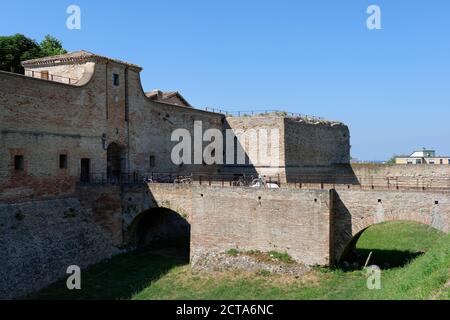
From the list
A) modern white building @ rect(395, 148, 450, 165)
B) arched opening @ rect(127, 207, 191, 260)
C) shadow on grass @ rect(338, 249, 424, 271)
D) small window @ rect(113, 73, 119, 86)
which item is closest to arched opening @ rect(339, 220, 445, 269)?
shadow on grass @ rect(338, 249, 424, 271)

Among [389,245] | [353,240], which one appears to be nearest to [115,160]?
[353,240]

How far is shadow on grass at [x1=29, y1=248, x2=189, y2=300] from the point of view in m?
18.3

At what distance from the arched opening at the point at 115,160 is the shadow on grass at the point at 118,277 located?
18.2ft

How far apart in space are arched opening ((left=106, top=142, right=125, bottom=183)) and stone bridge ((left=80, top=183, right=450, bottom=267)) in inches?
142

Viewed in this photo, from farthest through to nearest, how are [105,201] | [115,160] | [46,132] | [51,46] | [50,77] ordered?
[51,46] → [115,160] → [50,77] → [105,201] → [46,132]

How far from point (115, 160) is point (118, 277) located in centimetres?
938

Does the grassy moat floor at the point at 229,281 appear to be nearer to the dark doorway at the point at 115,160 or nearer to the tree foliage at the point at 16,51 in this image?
the dark doorway at the point at 115,160

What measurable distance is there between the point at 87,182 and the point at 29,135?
4421mm

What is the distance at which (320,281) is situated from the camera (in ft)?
60.2

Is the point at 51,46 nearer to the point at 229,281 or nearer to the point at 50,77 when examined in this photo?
the point at 50,77

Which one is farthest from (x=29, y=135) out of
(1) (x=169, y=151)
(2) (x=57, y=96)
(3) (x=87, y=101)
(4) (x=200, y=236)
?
(1) (x=169, y=151)

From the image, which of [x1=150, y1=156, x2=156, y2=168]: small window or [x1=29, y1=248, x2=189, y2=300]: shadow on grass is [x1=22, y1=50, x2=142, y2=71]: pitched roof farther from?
[x1=29, y1=248, x2=189, y2=300]: shadow on grass

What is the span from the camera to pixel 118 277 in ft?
66.6
